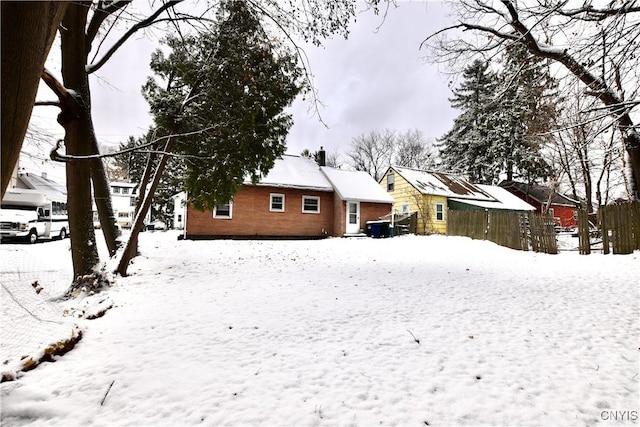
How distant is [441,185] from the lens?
25812 mm

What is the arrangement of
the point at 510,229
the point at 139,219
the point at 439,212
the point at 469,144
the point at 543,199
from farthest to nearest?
the point at 469,144, the point at 543,199, the point at 439,212, the point at 510,229, the point at 139,219

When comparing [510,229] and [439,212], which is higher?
[439,212]

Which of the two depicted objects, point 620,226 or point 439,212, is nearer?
point 620,226

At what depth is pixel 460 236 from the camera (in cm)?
1614

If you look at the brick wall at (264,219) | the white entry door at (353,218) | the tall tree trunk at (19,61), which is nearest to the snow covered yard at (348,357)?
the tall tree trunk at (19,61)

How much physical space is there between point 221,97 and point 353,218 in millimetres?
13583

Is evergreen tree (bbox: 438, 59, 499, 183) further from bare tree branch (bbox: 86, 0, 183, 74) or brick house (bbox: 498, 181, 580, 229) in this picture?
bare tree branch (bbox: 86, 0, 183, 74)

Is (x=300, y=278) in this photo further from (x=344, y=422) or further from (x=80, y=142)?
(x=80, y=142)

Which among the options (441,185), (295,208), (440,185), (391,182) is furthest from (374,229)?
(441,185)

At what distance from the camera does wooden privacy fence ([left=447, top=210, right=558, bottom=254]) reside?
1116 centimetres

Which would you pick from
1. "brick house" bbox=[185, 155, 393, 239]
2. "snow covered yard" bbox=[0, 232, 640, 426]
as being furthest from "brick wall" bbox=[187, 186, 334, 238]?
"snow covered yard" bbox=[0, 232, 640, 426]

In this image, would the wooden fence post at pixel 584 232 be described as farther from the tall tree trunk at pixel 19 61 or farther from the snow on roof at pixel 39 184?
the snow on roof at pixel 39 184

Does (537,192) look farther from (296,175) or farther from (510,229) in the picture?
(296,175)

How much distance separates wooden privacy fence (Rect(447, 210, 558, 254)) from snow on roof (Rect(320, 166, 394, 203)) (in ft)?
18.1
